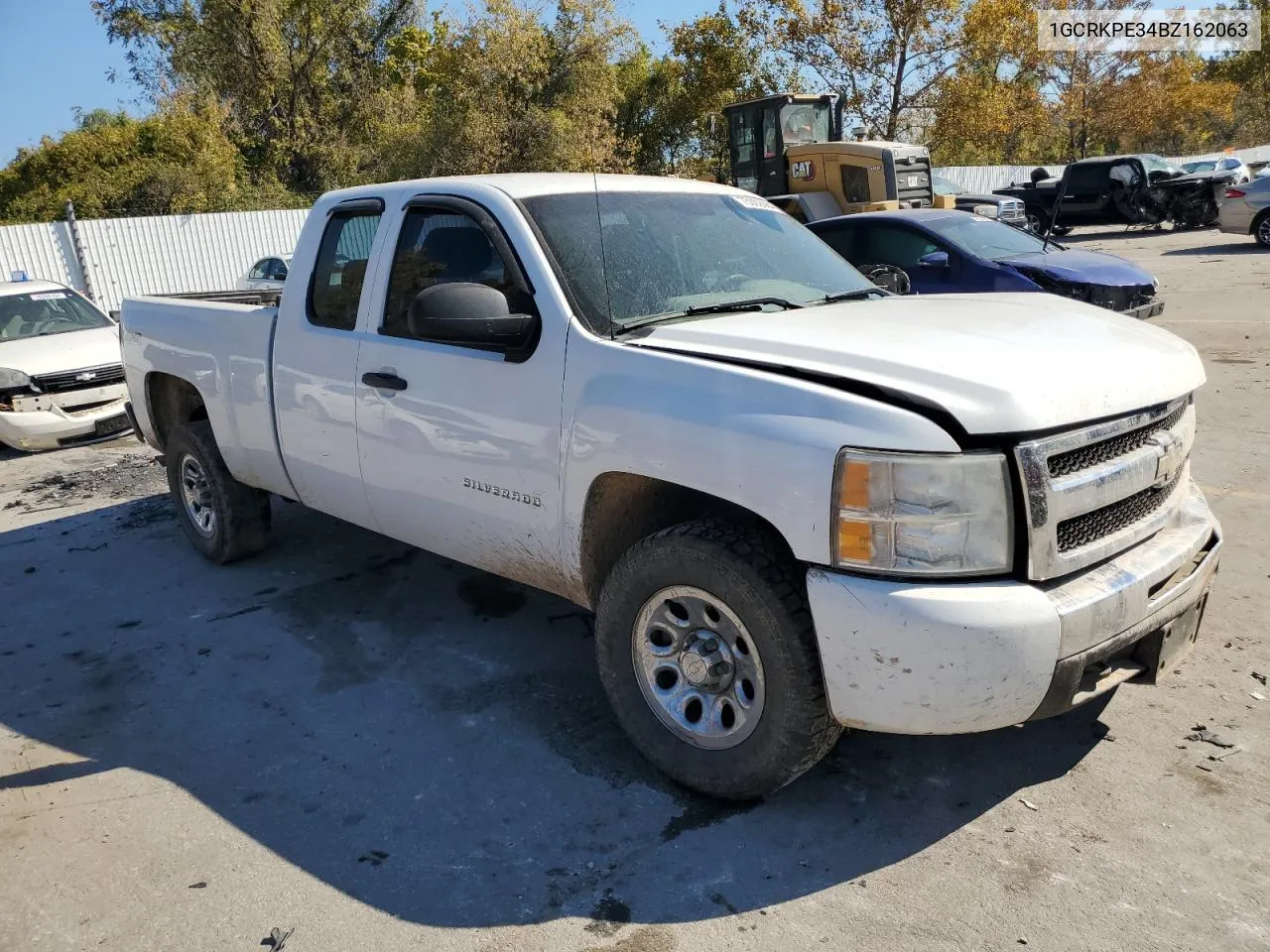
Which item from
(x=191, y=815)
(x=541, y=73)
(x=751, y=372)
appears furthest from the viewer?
(x=541, y=73)

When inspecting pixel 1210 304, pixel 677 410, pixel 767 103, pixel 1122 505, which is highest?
pixel 767 103

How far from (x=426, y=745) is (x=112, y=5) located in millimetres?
38183

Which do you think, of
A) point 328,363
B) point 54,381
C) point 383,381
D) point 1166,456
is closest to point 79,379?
point 54,381

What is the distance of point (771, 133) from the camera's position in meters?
18.6

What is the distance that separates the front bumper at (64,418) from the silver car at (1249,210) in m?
19.5

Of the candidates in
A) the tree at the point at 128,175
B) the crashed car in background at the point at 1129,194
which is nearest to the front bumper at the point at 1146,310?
the crashed car in background at the point at 1129,194

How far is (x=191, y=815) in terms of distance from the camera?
339 cm

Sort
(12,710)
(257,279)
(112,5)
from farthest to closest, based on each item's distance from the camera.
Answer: (112,5)
(257,279)
(12,710)


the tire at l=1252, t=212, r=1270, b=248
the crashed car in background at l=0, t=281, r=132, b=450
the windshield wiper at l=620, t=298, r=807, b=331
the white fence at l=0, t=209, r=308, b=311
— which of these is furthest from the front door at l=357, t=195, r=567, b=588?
the tire at l=1252, t=212, r=1270, b=248

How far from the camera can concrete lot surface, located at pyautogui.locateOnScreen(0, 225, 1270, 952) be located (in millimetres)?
2777

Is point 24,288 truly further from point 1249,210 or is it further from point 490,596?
point 1249,210

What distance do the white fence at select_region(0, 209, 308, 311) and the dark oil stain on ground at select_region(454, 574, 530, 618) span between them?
18.2m

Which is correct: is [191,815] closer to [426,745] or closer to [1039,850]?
[426,745]

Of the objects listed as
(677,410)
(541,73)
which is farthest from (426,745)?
(541,73)
